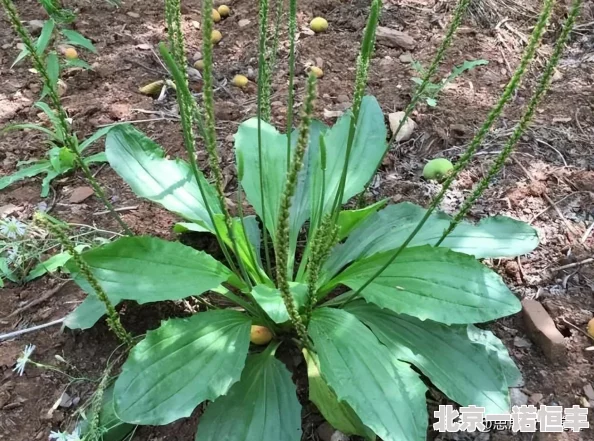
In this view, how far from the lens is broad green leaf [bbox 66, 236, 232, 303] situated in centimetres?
185

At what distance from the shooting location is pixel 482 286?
6.13 feet

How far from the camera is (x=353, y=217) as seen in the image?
2123mm

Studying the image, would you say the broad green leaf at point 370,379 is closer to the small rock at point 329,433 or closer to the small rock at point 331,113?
the small rock at point 329,433

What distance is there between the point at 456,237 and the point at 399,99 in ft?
3.81

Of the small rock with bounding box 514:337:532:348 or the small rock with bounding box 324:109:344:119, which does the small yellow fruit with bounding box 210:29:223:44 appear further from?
the small rock with bounding box 514:337:532:348

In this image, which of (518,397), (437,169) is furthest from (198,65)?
(518,397)

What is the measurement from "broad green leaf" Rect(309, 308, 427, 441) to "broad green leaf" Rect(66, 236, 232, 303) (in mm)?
395

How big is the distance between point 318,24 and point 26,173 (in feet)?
6.05

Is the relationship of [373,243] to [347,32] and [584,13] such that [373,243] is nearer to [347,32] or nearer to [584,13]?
[347,32]

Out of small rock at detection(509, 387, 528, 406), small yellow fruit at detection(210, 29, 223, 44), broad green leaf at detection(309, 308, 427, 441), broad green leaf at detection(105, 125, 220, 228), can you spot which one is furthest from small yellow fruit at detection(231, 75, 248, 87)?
small rock at detection(509, 387, 528, 406)

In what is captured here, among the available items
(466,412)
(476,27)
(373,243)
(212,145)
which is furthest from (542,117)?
(212,145)

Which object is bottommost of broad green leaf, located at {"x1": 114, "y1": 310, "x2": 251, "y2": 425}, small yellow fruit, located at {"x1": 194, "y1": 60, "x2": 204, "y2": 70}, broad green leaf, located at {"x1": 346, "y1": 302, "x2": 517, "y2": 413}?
broad green leaf, located at {"x1": 346, "y1": 302, "x2": 517, "y2": 413}

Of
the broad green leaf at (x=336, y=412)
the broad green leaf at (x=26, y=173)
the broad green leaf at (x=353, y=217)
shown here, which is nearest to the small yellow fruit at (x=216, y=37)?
the broad green leaf at (x=26, y=173)

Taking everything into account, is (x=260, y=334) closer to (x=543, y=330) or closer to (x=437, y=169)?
(x=543, y=330)
